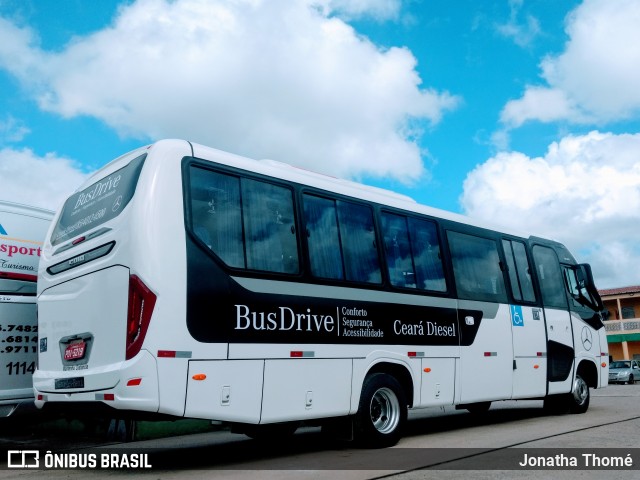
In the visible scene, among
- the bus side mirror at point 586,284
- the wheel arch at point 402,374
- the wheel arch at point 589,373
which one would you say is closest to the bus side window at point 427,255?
the wheel arch at point 402,374

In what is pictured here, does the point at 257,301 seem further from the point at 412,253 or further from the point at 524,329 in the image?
the point at 524,329

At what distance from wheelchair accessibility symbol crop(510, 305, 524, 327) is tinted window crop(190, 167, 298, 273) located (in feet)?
15.7

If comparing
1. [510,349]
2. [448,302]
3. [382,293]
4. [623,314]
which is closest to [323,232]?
[382,293]

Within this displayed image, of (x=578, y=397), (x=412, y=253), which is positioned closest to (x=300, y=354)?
(x=412, y=253)

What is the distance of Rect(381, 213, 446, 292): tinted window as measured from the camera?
898 centimetres

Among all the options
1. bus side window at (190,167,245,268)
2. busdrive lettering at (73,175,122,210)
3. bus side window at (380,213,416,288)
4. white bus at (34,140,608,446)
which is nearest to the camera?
white bus at (34,140,608,446)

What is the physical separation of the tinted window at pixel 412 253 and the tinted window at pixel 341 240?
0.35 metres

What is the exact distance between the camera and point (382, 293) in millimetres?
8617

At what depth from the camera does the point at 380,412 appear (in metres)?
8.52

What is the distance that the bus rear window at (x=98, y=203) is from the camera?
22.9 feet

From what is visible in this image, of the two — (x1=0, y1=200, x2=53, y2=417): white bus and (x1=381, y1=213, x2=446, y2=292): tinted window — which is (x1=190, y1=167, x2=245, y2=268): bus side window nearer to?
(x1=381, y1=213, x2=446, y2=292): tinted window

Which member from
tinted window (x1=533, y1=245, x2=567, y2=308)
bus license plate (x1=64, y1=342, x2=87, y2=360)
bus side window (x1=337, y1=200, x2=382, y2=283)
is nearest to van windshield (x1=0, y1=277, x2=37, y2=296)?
bus license plate (x1=64, y1=342, x2=87, y2=360)

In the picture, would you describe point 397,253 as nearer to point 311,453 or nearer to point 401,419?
point 401,419

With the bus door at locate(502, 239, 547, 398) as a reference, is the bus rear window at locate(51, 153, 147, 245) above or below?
above
